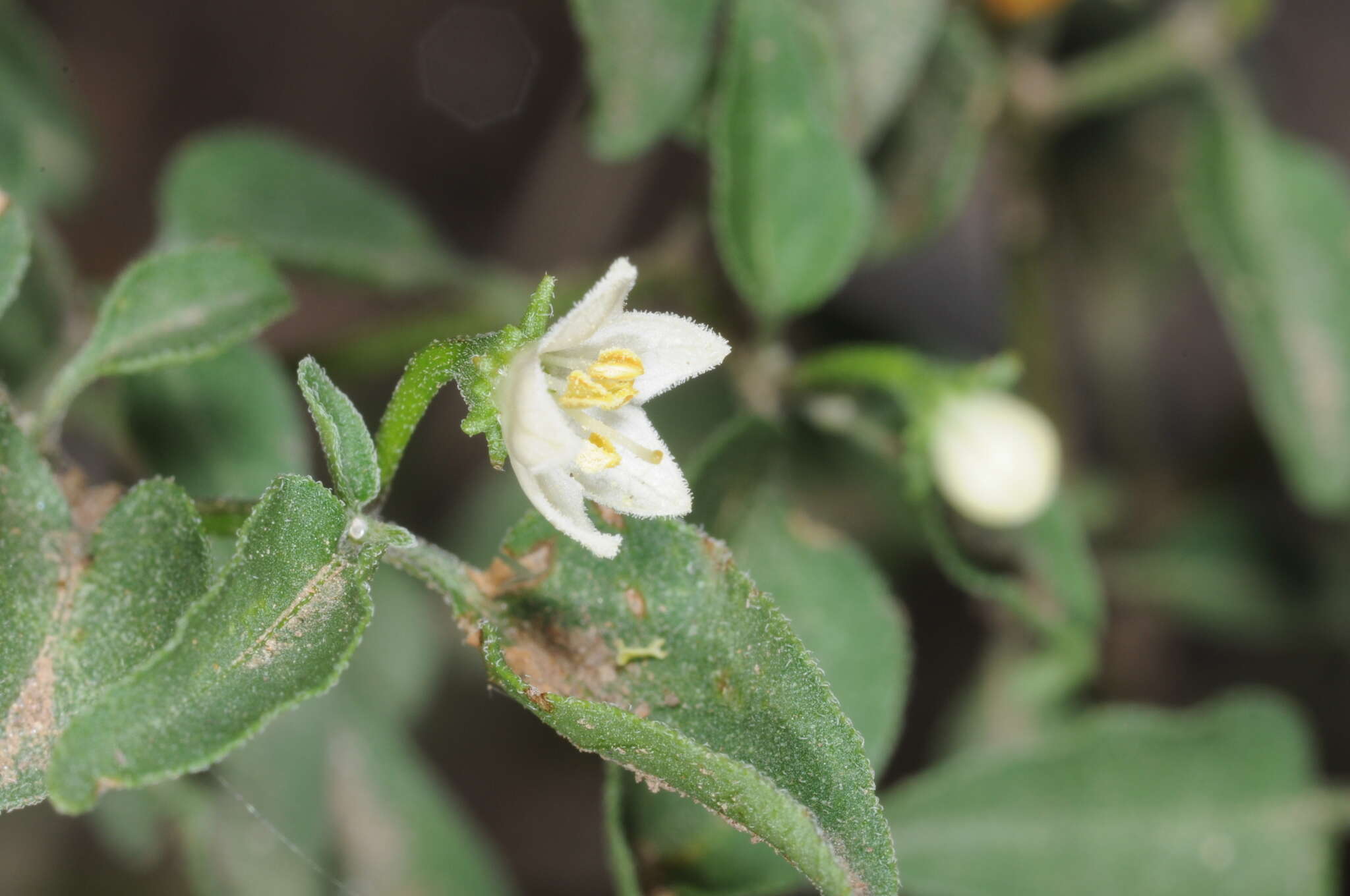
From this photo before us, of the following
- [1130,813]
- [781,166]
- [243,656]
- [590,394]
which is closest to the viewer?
[243,656]

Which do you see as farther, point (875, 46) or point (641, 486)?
point (875, 46)

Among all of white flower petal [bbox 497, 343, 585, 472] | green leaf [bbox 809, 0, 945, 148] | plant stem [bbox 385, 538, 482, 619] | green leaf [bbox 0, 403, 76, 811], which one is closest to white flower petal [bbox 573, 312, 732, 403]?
white flower petal [bbox 497, 343, 585, 472]

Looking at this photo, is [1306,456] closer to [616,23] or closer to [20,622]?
[616,23]

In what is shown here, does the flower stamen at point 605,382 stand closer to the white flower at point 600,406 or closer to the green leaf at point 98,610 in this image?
the white flower at point 600,406

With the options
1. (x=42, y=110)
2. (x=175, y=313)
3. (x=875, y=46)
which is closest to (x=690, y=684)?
(x=175, y=313)

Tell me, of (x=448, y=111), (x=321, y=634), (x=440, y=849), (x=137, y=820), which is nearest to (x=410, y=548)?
(x=321, y=634)

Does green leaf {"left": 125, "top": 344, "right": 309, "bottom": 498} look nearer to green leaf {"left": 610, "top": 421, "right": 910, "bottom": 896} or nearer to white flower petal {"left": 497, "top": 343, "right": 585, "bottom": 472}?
green leaf {"left": 610, "top": 421, "right": 910, "bottom": 896}

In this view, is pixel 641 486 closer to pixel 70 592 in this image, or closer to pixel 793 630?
pixel 793 630
